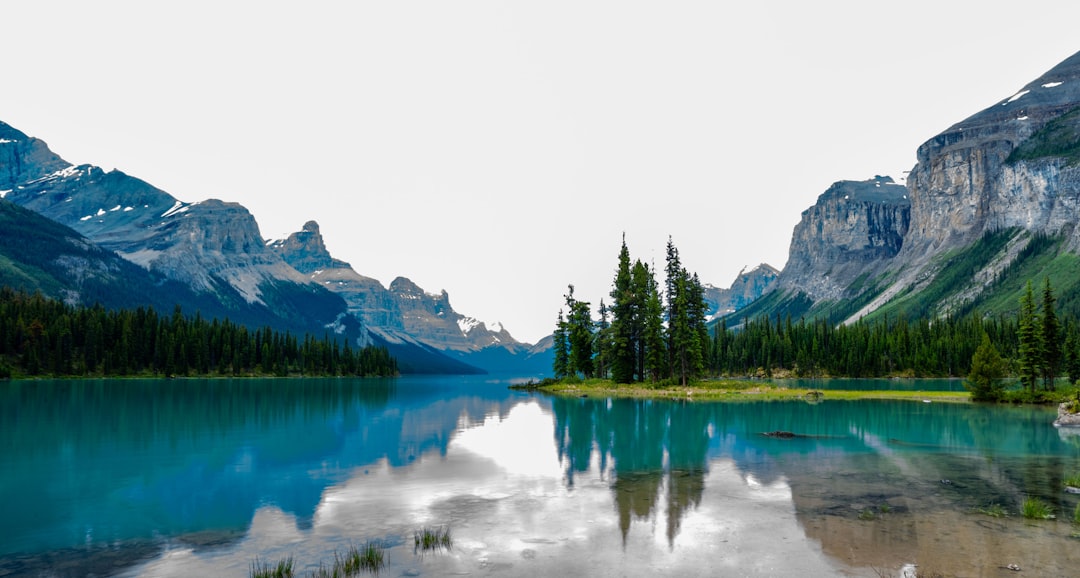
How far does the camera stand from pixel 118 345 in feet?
478

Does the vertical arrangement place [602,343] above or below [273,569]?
above

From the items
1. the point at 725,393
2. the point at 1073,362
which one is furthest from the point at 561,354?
Result: the point at 1073,362

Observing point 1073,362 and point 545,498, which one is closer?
point 545,498

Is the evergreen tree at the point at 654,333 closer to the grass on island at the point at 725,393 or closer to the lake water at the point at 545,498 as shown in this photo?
the grass on island at the point at 725,393

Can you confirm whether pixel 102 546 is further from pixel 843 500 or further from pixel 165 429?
pixel 165 429

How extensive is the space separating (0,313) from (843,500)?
166867 mm

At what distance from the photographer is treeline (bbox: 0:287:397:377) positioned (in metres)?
132

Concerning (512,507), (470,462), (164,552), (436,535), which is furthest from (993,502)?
(164,552)

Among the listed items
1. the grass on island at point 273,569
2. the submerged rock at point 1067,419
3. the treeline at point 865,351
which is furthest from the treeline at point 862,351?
the grass on island at point 273,569

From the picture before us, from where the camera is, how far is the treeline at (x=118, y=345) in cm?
13188

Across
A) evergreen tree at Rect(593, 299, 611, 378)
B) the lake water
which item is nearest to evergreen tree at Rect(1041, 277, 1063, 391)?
the lake water

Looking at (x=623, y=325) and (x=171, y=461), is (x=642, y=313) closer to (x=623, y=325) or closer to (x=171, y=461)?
(x=623, y=325)

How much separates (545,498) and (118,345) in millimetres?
157952

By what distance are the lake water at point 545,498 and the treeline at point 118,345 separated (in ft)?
345
